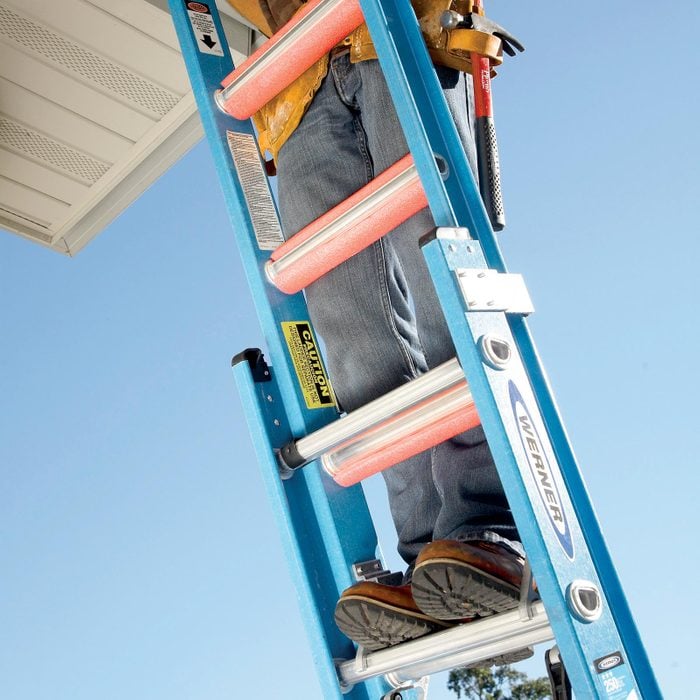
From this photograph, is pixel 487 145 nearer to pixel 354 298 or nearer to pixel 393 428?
pixel 354 298

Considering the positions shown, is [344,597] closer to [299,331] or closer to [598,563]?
[598,563]

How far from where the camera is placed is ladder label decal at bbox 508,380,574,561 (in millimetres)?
1515

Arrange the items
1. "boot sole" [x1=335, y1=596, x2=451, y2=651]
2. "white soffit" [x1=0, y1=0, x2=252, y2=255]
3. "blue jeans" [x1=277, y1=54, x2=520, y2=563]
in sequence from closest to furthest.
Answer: "boot sole" [x1=335, y1=596, x2=451, y2=651] → "blue jeans" [x1=277, y1=54, x2=520, y2=563] → "white soffit" [x1=0, y1=0, x2=252, y2=255]

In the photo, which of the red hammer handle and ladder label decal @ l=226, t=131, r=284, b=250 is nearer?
the red hammer handle

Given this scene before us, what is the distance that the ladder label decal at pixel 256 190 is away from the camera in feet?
6.88

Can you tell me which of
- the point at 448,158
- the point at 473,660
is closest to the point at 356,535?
the point at 473,660

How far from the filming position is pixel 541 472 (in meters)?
1.55

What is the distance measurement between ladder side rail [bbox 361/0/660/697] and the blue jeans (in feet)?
0.44

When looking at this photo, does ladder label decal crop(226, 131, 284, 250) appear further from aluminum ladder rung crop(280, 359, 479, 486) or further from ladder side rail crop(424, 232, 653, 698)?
ladder side rail crop(424, 232, 653, 698)

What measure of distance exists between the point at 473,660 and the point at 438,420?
407 mm

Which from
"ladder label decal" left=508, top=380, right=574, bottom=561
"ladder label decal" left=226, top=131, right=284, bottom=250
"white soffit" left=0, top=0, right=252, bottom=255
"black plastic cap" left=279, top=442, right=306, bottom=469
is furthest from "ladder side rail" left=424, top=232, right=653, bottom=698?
"white soffit" left=0, top=0, right=252, bottom=255

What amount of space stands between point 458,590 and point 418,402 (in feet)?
1.10

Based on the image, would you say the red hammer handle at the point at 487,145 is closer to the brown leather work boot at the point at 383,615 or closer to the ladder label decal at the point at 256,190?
the ladder label decal at the point at 256,190

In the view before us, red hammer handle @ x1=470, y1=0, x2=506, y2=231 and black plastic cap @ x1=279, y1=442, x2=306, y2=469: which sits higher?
red hammer handle @ x1=470, y1=0, x2=506, y2=231
